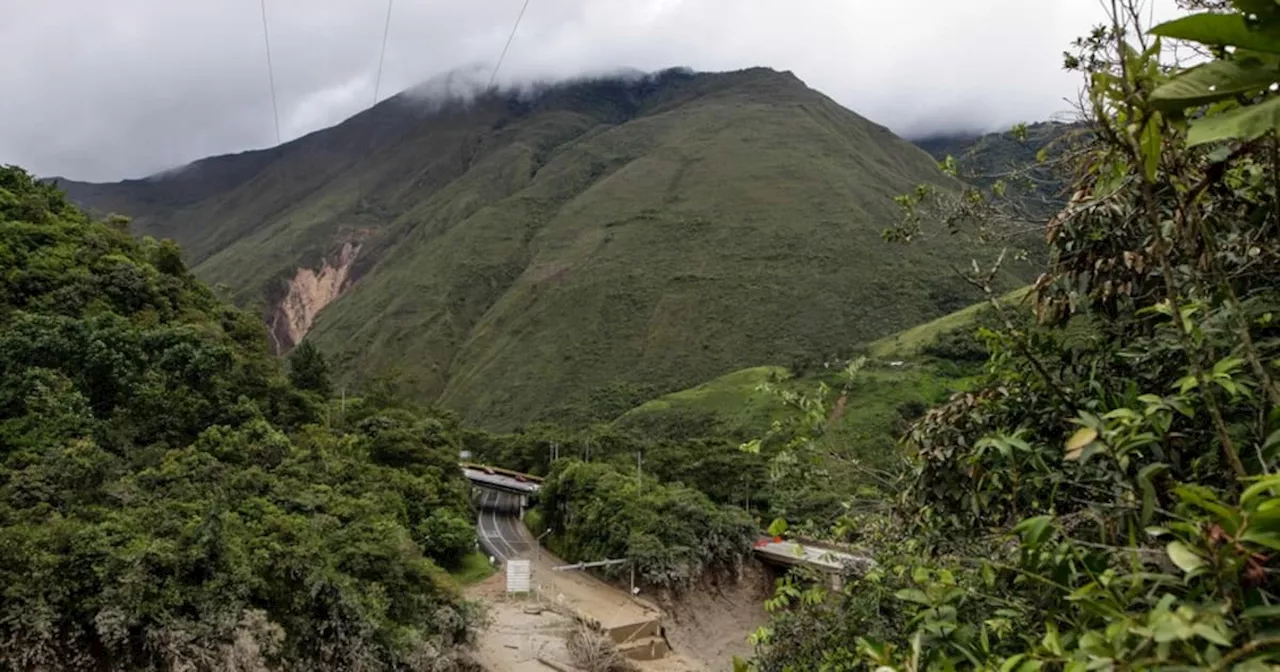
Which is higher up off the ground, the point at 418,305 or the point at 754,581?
the point at 418,305

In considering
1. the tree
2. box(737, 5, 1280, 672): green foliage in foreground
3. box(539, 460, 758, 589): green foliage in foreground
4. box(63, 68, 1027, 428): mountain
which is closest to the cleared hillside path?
box(539, 460, 758, 589): green foliage in foreground

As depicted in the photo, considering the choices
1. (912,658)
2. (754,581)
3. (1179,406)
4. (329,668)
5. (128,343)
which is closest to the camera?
(912,658)

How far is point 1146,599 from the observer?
1.44 metres

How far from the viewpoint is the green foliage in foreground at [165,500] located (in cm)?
1241

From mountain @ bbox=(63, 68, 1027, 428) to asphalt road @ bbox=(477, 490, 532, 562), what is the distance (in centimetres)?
2000

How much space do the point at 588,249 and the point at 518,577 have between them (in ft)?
239

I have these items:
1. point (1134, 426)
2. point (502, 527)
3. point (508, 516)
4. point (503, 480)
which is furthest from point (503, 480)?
point (1134, 426)

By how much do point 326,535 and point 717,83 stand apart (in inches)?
6053

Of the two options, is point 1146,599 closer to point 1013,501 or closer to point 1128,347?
point 1013,501

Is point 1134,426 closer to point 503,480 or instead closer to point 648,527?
point 648,527

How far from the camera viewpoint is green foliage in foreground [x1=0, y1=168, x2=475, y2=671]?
40.7 feet

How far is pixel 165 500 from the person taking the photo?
15.3 metres

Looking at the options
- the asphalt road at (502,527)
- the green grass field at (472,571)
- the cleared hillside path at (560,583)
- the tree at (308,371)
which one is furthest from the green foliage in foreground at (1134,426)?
the tree at (308,371)

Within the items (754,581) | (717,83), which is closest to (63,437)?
(754,581)
